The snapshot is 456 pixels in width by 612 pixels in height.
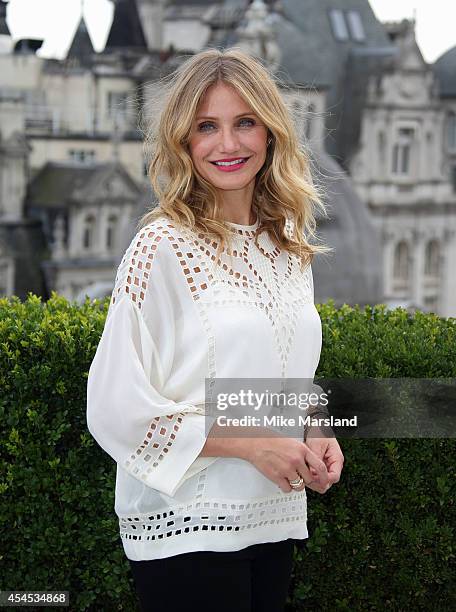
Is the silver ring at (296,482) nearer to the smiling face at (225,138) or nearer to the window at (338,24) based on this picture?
the smiling face at (225,138)

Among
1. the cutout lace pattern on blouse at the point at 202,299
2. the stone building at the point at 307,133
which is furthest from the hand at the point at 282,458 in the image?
the stone building at the point at 307,133

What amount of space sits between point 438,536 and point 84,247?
42.5 m

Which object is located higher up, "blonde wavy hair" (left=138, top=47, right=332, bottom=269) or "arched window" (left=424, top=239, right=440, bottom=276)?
"blonde wavy hair" (left=138, top=47, right=332, bottom=269)

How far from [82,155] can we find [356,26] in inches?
629

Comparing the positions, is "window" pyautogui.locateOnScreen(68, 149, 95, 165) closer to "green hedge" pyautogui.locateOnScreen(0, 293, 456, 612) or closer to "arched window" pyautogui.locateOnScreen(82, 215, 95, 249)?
"arched window" pyautogui.locateOnScreen(82, 215, 95, 249)

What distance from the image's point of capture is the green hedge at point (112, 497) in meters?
3.21

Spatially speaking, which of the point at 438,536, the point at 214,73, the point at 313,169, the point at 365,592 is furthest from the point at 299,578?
the point at 214,73

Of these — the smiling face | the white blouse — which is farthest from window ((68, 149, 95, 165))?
the white blouse

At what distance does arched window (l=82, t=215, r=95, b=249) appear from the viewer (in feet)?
149

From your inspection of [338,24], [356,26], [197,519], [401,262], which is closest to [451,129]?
[401,262]

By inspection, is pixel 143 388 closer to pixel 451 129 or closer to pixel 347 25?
pixel 451 129

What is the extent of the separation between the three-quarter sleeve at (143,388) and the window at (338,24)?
51.5 meters

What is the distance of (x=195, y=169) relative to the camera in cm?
224

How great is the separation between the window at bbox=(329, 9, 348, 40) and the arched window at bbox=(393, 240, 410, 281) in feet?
33.5
